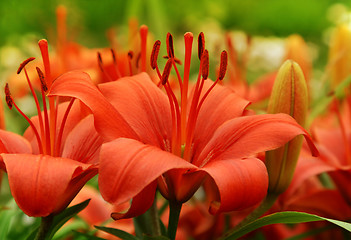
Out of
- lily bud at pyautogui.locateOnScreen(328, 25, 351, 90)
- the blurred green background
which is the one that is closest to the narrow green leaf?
lily bud at pyautogui.locateOnScreen(328, 25, 351, 90)

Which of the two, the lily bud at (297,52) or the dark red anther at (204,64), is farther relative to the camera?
the lily bud at (297,52)

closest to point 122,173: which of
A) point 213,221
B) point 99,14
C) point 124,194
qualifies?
point 124,194

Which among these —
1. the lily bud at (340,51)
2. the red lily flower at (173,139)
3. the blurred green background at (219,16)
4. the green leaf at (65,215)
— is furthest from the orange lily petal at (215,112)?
the blurred green background at (219,16)

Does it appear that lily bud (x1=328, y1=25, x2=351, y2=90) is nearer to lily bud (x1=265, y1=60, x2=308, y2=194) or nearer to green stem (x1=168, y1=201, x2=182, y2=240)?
lily bud (x1=265, y1=60, x2=308, y2=194)

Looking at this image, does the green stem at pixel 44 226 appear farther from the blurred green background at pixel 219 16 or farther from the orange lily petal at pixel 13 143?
the blurred green background at pixel 219 16

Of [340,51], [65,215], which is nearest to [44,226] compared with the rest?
[65,215]

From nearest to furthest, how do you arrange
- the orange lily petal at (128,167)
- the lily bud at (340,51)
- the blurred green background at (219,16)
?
1. the orange lily petal at (128,167)
2. the lily bud at (340,51)
3. the blurred green background at (219,16)

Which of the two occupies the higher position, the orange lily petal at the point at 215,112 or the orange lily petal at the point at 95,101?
the orange lily petal at the point at 95,101

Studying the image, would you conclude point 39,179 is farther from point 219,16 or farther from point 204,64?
point 219,16

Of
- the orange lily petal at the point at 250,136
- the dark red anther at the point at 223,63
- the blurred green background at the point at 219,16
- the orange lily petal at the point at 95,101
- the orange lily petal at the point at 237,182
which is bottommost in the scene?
the blurred green background at the point at 219,16
